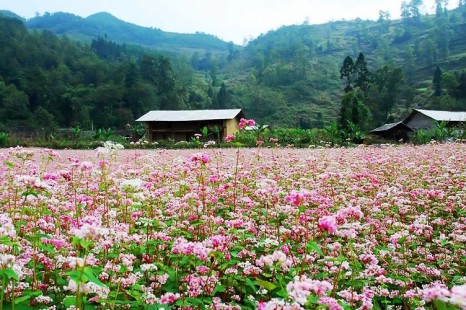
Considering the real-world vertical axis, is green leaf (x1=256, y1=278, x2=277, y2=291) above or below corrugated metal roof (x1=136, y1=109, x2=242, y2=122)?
above

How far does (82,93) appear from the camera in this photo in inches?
3447

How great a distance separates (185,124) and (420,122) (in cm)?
3073

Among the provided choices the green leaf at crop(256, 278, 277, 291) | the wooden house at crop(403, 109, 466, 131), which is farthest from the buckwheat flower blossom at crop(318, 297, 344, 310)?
the wooden house at crop(403, 109, 466, 131)

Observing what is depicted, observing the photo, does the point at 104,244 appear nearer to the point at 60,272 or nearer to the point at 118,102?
the point at 60,272

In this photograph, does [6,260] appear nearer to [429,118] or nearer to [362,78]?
[429,118]

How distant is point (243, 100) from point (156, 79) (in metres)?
24.4

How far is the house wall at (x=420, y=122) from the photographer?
164 feet

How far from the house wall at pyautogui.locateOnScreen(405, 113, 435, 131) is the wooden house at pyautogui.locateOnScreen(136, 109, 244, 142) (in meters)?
23.9

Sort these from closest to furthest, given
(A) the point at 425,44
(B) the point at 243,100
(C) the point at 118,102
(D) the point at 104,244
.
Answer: (D) the point at 104,244 → (C) the point at 118,102 → (B) the point at 243,100 → (A) the point at 425,44

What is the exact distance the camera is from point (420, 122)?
51812 mm

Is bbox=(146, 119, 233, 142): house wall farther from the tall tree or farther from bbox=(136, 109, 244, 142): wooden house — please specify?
the tall tree

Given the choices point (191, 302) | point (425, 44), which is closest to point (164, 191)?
point (191, 302)

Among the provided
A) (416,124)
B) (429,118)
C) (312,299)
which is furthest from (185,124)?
(312,299)

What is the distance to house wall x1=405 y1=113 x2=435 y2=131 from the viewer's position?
5003 centimetres
